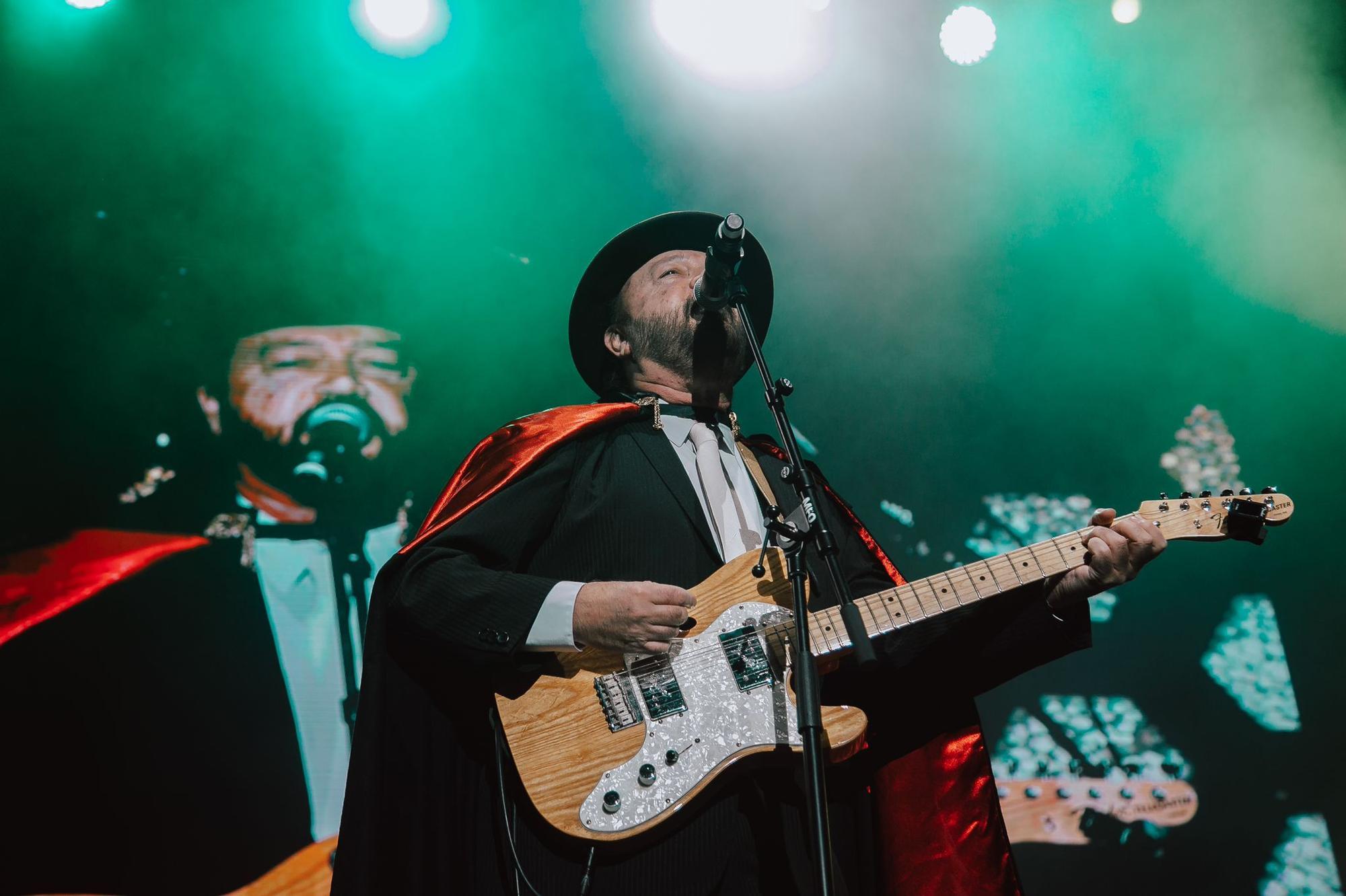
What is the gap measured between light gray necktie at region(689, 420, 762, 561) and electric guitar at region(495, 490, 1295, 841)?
0.75 ft

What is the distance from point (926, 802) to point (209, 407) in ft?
9.13

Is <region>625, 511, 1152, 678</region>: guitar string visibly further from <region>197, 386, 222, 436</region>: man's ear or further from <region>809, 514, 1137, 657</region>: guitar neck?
<region>197, 386, 222, 436</region>: man's ear

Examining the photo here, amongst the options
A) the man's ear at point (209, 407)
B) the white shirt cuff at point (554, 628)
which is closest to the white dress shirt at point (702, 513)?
the white shirt cuff at point (554, 628)

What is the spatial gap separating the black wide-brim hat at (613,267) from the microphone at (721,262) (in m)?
0.90

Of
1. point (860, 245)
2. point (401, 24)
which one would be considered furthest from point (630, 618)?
point (401, 24)

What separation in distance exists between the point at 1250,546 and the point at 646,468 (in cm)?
297

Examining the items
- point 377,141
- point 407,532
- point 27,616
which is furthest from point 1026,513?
point 27,616

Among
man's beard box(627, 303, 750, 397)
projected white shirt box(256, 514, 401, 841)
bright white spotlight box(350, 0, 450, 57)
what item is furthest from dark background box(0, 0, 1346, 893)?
man's beard box(627, 303, 750, 397)

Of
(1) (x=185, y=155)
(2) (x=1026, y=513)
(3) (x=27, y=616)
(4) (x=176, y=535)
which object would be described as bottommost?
(2) (x=1026, y=513)

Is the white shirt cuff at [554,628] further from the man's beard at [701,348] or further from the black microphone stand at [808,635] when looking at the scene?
the man's beard at [701,348]

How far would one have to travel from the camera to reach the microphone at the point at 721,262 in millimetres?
1924

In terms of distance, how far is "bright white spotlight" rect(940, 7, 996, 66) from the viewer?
167 inches

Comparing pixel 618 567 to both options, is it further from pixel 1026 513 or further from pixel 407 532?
pixel 1026 513

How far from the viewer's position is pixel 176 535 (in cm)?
291
